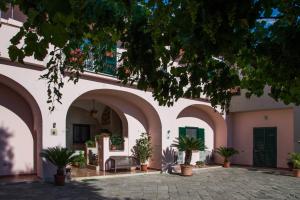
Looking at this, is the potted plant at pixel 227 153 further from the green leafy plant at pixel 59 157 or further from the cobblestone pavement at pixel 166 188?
the green leafy plant at pixel 59 157

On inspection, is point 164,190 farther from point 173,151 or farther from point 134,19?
point 134,19

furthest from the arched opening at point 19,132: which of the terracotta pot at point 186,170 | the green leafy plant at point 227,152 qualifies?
the green leafy plant at point 227,152

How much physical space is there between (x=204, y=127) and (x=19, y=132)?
10183 mm

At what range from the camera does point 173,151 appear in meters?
15.9

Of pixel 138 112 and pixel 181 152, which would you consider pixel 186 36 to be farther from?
pixel 181 152

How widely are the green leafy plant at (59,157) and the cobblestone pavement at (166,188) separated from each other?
2.05ft

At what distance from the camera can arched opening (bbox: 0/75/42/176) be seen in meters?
11.7

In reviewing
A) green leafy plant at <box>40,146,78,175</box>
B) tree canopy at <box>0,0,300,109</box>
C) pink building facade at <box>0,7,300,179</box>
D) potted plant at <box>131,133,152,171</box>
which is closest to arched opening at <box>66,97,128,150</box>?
pink building facade at <box>0,7,300,179</box>

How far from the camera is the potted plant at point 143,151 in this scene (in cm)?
1518

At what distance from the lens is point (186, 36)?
3.10m

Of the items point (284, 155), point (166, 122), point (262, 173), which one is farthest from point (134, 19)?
point (284, 155)

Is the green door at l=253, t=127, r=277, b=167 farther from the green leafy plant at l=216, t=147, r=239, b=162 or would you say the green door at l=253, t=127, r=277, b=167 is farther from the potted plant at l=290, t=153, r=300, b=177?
the potted plant at l=290, t=153, r=300, b=177

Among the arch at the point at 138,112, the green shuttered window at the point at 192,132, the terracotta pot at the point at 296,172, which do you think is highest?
the arch at the point at 138,112

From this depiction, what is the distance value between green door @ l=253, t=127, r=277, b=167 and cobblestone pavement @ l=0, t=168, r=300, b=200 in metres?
3.47
